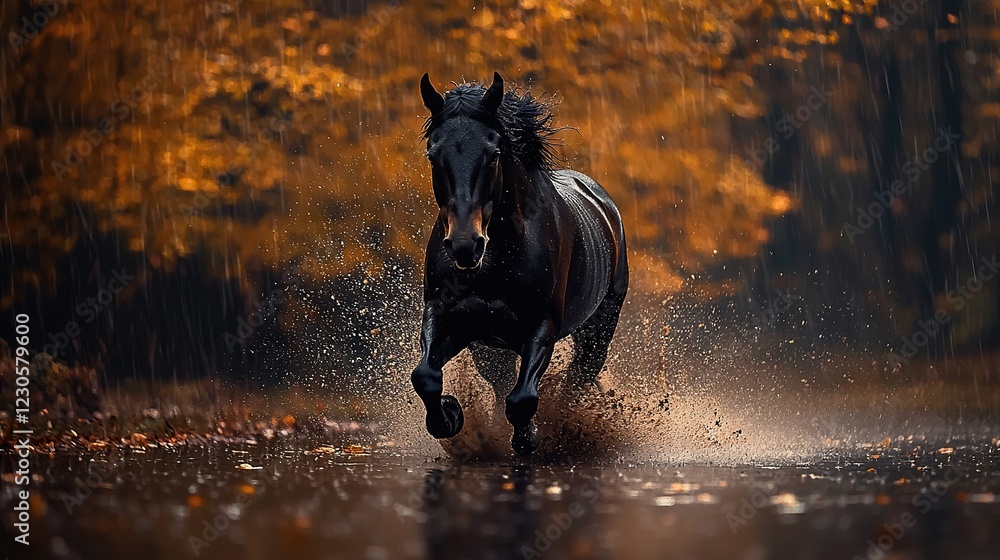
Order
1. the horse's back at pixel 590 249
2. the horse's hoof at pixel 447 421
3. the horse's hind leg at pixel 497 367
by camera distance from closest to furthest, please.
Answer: the horse's hoof at pixel 447 421 < the horse's back at pixel 590 249 < the horse's hind leg at pixel 497 367

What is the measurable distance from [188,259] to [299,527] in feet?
35.3

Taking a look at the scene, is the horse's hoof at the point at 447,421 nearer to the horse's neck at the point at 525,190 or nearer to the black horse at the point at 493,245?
the black horse at the point at 493,245

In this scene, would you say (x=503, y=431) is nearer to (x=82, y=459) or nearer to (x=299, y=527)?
(x=82, y=459)

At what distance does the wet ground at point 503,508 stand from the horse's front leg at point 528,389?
173 mm

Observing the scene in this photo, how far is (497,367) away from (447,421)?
1694 mm

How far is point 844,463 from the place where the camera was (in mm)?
8477

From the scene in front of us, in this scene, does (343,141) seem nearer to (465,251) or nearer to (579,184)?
(579,184)

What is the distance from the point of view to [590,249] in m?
9.54

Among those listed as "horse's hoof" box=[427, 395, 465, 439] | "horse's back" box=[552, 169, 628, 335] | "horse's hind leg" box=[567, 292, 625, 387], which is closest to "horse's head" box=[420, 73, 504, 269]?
"horse's hoof" box=[427, 395, 465, 439]

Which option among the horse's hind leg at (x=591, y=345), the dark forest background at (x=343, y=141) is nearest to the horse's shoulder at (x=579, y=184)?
the horse's hind leg at (x=591, y=345)

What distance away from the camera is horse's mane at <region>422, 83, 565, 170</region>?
7.58 m

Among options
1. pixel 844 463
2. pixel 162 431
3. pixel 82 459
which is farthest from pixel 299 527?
pixel 162 431

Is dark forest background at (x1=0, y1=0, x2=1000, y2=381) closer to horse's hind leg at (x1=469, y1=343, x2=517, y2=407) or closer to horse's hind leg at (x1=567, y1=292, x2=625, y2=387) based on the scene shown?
horse's hind leg at (x1=567, y1=292, x2=625, y2=387)

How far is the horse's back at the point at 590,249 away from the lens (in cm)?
920
